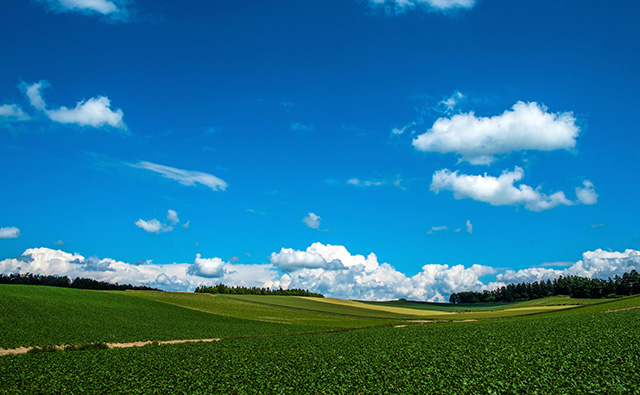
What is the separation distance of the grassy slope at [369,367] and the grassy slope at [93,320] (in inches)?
493

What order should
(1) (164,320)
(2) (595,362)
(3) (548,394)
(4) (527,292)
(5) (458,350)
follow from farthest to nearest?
(4) (527,292) → (1) (164,320) → (5) (458,350) → (2) (595,362) → (3) (548,394)

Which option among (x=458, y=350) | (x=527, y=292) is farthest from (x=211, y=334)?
(x=527, y=292)

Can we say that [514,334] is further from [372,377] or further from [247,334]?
[247,334]

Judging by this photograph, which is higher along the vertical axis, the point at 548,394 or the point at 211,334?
the point at 548,394

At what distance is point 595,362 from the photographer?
21.8 metres

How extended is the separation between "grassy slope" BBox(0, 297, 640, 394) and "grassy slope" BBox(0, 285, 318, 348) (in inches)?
493

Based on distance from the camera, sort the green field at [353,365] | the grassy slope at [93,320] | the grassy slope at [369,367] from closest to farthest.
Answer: the grassy slope at [369,367]
the green field at [353,365]
the grassy slope at [93,320]

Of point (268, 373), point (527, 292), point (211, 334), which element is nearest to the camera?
point (268, 373)

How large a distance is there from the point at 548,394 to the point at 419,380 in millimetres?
5871

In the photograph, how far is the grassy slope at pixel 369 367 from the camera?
1934 cm

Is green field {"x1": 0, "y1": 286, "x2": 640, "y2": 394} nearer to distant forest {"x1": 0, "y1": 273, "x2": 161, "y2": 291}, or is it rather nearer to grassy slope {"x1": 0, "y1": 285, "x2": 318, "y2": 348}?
grassy slope {"x1": 0, "y1": 285, "x2": 318, "y2": 348}

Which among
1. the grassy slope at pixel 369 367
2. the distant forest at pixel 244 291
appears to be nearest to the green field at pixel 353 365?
the grassy slope at pixel 369 367

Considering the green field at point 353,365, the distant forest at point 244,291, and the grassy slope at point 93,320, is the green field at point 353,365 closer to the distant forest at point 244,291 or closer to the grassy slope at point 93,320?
the grassy slope at point 93,320

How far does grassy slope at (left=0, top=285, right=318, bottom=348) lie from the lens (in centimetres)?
4214
